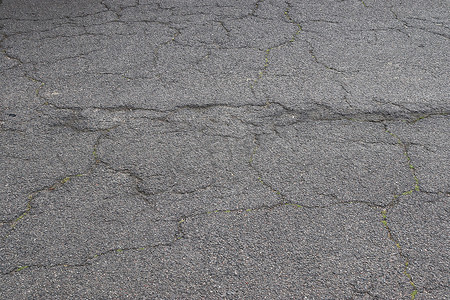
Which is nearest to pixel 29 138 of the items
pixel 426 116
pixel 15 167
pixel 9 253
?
pixel 15 167

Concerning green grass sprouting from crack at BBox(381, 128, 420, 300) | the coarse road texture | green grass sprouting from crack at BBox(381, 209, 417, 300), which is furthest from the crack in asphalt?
green grass sprouting from crack at BBox(381, 209, 417, 300)

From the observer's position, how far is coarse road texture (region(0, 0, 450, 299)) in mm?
2309

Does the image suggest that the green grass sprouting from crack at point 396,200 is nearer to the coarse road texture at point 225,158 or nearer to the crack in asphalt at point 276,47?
the coarse road texture at point 225,158

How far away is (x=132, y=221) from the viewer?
8.52 ft

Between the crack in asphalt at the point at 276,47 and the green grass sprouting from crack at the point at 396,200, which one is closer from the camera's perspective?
the green grass sprouting from crack at the point at 396,200

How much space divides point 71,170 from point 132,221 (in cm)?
69

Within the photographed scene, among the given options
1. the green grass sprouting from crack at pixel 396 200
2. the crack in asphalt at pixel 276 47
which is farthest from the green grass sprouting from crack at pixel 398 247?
the crack in asphalt at pixel 276 47

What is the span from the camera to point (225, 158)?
311 cm

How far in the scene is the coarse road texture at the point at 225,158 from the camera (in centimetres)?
231

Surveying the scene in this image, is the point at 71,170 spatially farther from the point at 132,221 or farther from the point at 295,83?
the point at 295,83

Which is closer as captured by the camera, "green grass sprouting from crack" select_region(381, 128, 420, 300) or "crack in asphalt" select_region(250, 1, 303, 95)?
"green grass sprouting from crack" select_region(381, 128, 420, 300)

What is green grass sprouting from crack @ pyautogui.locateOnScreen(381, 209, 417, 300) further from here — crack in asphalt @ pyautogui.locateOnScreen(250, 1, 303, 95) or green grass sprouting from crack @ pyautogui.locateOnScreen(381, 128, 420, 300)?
crack in asphalt @ pyautogui.locateOnScreen(250, 1, 303, 95)

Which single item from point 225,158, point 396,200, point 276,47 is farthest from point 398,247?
point 276,47

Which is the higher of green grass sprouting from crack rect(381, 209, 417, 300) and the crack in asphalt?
the crack in asphalt
